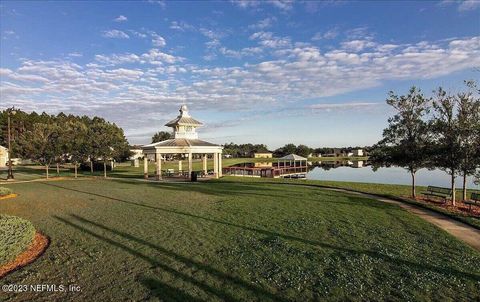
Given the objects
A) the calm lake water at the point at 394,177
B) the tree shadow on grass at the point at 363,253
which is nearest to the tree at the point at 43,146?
the tree shadow on grass at the point at 363,253

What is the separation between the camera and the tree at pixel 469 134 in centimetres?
1538

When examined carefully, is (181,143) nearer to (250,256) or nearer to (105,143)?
(105,143)

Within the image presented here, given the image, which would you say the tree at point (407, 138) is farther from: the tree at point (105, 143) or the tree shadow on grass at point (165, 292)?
the tree at point (105, 143)

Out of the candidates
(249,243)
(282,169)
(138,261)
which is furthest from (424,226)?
(282,169)

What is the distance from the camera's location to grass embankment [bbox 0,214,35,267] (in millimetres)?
8234

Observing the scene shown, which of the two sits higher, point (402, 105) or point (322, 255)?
point (402, 105)

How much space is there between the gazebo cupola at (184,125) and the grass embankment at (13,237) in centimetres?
2484

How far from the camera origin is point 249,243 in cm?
966

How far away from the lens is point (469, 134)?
51.2ft

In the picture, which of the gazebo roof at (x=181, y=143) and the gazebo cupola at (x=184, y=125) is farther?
the gazebo cupola at (x=184, y=125)

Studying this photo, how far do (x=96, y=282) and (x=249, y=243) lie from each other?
4.34 m

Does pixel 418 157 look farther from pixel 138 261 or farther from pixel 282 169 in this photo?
pixel 282 169

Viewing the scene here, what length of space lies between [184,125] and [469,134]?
2595 centimetres

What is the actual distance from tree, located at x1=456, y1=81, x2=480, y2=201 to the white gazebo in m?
22.8
